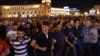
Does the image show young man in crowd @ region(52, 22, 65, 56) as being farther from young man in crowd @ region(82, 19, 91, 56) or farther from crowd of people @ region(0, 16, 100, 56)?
young man in crowd @ region(82, 19, 91, 56)

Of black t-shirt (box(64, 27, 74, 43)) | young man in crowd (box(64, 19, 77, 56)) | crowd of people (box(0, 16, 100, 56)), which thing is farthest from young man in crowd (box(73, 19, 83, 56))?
black t-shirt (box(64, 27, 74, 43))

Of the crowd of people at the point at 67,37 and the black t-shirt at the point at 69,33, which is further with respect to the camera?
the black t-shirt at the point at 69,33

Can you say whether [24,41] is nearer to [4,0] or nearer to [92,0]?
[92,0]

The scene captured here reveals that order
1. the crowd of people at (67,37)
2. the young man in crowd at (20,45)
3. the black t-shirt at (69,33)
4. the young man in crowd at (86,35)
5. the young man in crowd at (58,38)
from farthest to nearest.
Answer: the young man in crowd at (86,35)
the black t-shirt at (69,33)
the young man in crowd at (58,38)
the crowd of people at (67,37)
the young man in crowd at (20,45)

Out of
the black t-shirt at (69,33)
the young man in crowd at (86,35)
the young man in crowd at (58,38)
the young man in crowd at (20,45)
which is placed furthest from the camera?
the young man in crowd at (86,35)

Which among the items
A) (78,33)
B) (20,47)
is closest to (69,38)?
(78,33)

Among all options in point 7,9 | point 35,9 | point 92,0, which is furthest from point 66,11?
point 92,0

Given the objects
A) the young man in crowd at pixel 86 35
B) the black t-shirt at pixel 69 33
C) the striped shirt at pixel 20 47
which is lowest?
the young man in crowd at pixel 86 35

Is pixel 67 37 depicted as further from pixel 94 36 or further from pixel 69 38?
pixel 94 36

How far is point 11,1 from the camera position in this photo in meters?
118

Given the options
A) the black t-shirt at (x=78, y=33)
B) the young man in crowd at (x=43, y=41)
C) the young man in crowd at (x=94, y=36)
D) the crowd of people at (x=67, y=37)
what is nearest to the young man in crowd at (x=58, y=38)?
the crowd of people at (x=67, y=37)

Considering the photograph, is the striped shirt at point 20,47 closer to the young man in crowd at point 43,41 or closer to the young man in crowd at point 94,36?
the young man in crowd at point 43,41

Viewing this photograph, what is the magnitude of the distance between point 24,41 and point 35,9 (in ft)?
343

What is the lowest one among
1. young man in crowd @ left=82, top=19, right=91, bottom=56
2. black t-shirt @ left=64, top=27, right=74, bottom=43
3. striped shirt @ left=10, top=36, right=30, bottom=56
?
young man in crowd @ left=82, top=19, right=91, bottom=56
